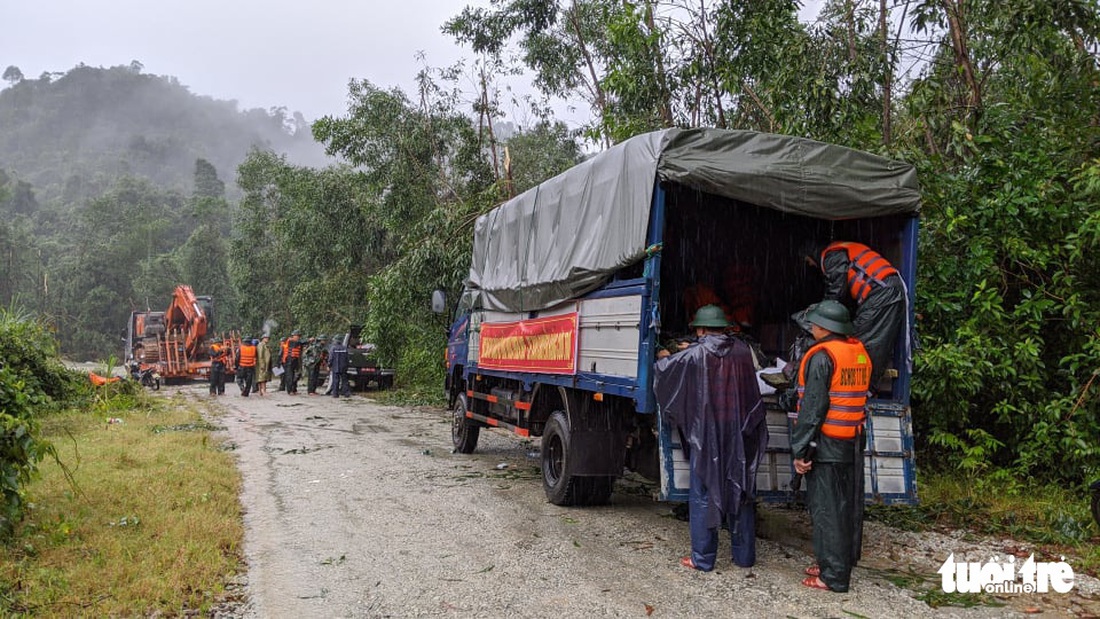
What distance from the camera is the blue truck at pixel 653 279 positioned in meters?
5.32

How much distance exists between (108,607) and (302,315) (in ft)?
78.2

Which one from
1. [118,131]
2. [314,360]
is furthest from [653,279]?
[118,131]

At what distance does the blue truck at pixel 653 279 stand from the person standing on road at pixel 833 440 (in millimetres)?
637

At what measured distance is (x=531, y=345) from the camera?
7.48 metres


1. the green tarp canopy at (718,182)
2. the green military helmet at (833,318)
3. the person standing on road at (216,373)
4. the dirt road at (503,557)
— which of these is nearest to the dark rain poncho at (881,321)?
the green tarp canopy at (718,182)

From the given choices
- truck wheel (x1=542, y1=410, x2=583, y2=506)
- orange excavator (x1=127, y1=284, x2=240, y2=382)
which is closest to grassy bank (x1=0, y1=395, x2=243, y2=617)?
truck wheel (x1=542, y1=410, x2=583, y2=506)

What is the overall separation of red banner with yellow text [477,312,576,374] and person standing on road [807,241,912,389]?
2157 mm

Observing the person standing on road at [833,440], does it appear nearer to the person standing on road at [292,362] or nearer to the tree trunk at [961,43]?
the tree trunk at [961,43]

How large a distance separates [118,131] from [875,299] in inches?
6333

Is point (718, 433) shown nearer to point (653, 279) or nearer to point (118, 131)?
point (653, 279)

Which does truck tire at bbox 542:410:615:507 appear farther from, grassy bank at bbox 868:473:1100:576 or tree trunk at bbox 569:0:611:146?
tree trunk at bbox 569:0:611:146

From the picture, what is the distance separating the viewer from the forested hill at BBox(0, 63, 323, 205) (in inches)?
4326

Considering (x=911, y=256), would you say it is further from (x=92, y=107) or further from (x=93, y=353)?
(x=92, y=107)

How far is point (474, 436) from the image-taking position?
10.0 m
